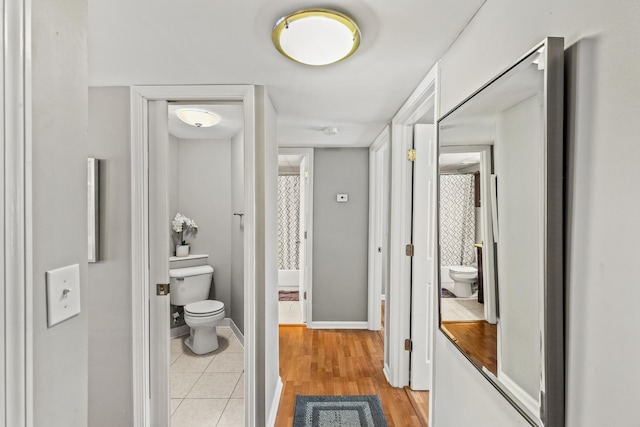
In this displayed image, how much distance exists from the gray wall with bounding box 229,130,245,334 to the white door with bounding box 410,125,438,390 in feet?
6.06

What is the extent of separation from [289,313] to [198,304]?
1.56m

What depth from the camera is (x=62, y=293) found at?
685 millimetres

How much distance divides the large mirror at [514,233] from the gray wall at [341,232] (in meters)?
2.47

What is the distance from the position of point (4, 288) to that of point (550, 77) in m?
1.23

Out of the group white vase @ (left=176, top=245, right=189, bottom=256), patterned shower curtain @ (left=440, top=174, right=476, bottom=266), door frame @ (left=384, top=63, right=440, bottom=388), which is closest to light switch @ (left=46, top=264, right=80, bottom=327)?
patterned shower curtain @ (left=440, top=174, right=476, bottom=266)

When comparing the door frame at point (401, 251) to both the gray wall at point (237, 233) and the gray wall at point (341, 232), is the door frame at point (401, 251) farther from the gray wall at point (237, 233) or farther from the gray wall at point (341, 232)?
the gray wall at point (237, 233)

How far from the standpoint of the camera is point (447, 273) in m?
1.46

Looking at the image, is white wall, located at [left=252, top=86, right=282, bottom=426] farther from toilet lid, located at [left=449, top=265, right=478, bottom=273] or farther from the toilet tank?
the toilet tank

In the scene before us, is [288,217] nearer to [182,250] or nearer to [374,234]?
[374,234]

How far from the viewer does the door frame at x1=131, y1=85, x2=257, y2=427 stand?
1861 millimetres

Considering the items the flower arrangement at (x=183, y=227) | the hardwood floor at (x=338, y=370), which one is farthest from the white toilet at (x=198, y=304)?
the hardwood floor at (x=338, y=370)

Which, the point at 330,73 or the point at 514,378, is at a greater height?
the point at 330,73

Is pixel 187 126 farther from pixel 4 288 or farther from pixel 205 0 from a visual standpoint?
pixel 4 288

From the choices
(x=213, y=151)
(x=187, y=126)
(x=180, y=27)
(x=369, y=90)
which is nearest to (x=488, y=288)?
(x=369, y=90)
